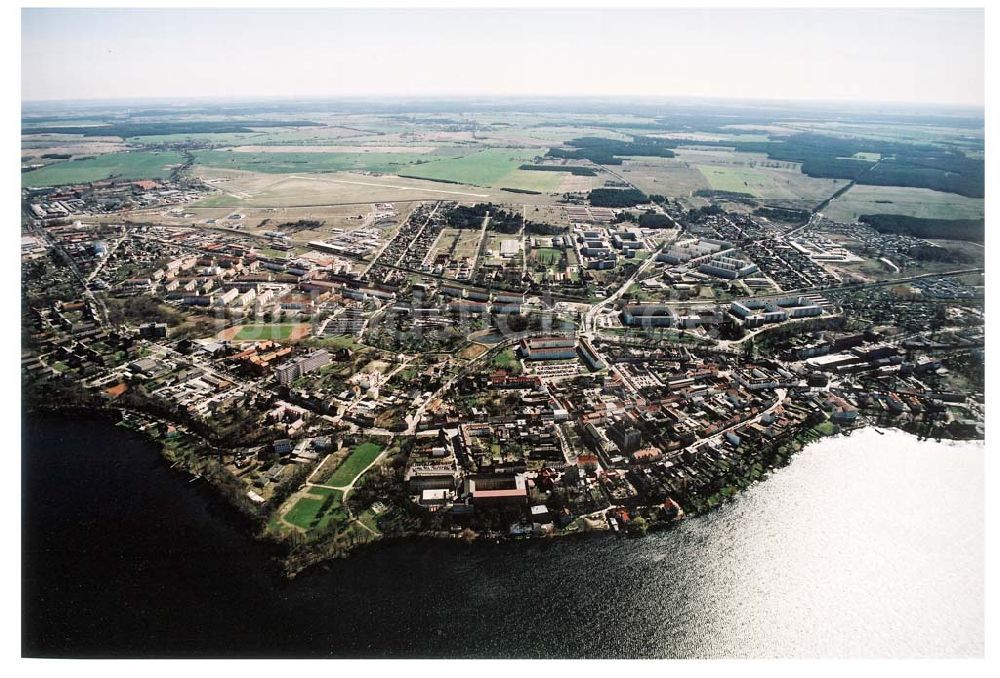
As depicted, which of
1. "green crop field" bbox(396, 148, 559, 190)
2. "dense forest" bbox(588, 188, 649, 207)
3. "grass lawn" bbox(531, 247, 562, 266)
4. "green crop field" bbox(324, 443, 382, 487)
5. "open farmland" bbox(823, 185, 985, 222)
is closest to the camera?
"green crop field" bbox(324, 443, 382, 487)

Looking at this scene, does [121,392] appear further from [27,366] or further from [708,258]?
[708,258]

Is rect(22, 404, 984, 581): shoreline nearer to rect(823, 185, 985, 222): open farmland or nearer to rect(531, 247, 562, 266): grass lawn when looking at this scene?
rect(531, 247, 562, 266): grass lawn

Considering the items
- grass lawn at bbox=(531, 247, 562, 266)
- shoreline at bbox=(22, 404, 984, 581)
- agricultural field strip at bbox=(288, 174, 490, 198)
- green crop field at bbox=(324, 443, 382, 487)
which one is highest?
agricultural field strip at bbox=(288, 174, 490, 198)

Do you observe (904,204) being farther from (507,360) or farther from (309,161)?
(309,161)

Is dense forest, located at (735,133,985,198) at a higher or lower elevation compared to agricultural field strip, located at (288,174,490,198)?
higher

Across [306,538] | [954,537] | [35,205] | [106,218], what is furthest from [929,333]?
[35,205]

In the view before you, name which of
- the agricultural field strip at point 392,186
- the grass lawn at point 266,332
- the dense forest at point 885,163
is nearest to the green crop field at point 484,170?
the agricultural field strip at point 392,186

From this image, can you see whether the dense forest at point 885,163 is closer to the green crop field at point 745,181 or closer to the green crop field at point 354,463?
the green crop field at point 745,181

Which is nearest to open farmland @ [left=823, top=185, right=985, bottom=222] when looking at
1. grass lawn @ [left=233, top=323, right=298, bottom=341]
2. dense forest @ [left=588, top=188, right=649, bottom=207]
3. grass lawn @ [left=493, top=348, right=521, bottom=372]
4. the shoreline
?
dense forest @ [left=588, top=188, right=649, bottom=207]
